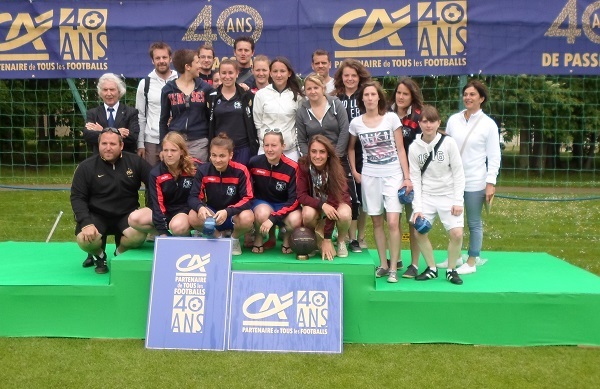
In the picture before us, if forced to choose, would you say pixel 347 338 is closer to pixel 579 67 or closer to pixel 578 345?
pixel 578 345

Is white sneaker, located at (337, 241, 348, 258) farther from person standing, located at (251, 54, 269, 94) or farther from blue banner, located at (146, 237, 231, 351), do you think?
person standing, located at (251, 54, 269, 94)

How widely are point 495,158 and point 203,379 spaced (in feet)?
9.79

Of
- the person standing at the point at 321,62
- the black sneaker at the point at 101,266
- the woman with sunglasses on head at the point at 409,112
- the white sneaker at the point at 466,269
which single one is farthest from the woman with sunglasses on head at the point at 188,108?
the white sneaker at the point at 466,269

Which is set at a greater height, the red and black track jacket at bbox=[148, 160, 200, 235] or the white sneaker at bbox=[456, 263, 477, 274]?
the red and black track jacket at bbox=[148, 160, 200, 235]

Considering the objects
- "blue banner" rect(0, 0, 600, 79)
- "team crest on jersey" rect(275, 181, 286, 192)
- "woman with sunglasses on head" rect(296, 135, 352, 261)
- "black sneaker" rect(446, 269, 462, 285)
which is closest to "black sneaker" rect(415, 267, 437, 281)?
"black sneaker" rect(446, 269, 462, 285)

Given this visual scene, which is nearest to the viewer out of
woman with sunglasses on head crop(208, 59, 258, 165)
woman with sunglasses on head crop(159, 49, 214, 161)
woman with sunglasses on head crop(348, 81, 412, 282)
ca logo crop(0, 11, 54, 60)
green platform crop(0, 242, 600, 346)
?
green platform crop(0, 242, 600, 346)

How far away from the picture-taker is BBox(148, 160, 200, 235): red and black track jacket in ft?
17.8

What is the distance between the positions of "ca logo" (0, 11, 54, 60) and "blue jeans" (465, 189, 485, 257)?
18.3 feet

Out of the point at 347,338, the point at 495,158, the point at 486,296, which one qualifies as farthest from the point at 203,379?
the point at 495,158

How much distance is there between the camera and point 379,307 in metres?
4.96

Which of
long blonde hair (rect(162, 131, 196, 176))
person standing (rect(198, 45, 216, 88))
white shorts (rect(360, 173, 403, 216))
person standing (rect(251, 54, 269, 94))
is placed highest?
person standing (rect(198, 45, 216, 88))

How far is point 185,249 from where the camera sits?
202 inches

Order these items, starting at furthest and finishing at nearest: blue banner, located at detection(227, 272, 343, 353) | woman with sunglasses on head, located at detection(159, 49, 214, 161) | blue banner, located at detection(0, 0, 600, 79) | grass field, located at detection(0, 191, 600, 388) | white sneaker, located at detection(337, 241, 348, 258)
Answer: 1. blue banner, located at detection(0, 0, 600, 79)
2. woman with sunglasses on head, located at detection(159, 49, 214, 161)
3. white sneaker, located at detection(337, 241, 348, 258)
4. blue banner, located at detection(227, 272, 343, 353)
5. grass field, located at detection(0, 191, 600, 388)

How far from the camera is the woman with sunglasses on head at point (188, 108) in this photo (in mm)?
5805
